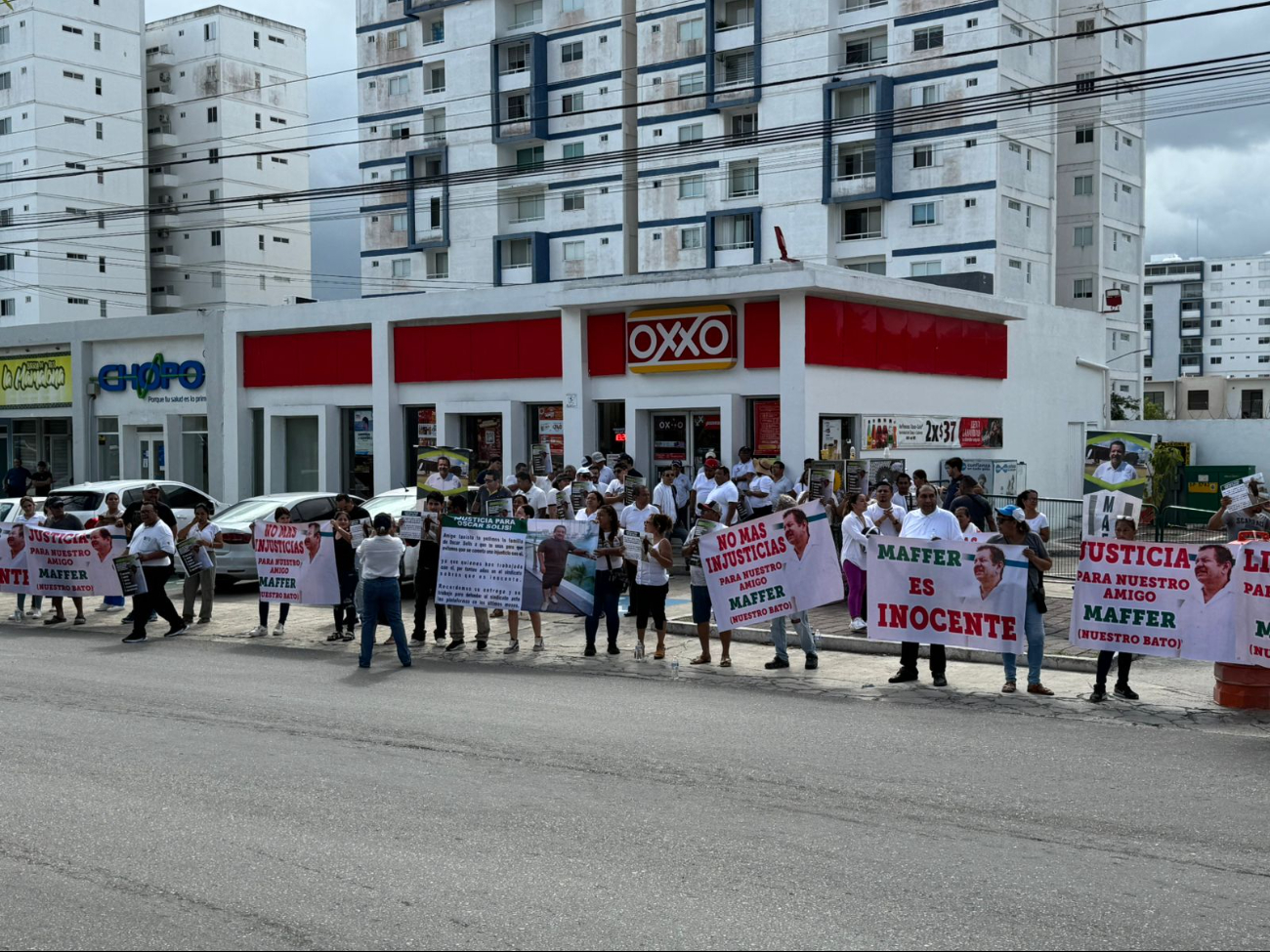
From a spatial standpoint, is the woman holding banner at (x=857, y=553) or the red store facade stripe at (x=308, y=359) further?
the red store facade stripe at (x=308, y=359)

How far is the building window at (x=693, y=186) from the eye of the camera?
65.3m

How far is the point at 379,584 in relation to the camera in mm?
13695

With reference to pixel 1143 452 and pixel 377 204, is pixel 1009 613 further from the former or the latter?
pixel 377 204

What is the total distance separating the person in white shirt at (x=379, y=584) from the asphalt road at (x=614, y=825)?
6.44ft

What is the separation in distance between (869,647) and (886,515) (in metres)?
1.77

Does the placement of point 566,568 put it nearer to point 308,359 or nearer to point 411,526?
point 411,526

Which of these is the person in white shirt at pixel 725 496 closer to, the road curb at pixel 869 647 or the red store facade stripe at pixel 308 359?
the road curb at pixel 869 647

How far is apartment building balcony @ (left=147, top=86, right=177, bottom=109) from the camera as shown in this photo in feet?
295

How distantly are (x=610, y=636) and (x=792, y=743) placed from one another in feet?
16.4

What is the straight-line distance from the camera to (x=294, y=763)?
8945mm

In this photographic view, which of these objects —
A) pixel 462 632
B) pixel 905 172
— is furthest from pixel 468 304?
pixel 905 172

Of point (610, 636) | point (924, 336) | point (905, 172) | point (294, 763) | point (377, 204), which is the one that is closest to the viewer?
point (294, 763)

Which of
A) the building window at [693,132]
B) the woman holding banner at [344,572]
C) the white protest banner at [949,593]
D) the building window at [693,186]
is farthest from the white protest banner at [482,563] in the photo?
the building window at [693,132]

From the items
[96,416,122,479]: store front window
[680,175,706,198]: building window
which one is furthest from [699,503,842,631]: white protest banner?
[680,175,706,198]: building window
